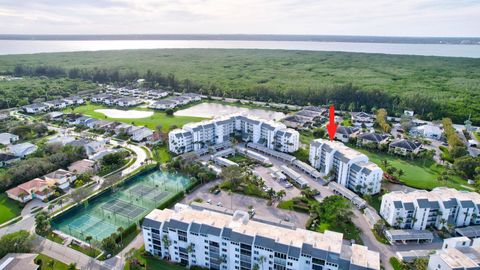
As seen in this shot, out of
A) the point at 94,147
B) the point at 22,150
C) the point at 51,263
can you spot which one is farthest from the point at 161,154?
the point at 51,263

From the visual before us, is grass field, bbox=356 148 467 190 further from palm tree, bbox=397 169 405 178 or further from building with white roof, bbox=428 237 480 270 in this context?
building with white roof, bbox=428 237 480 270

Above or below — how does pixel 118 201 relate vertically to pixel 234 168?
below

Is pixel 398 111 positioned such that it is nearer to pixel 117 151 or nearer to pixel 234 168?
pixel 234 168

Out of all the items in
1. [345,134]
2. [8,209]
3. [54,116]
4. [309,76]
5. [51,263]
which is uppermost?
[309,76]

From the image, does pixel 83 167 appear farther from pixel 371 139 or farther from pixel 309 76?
pixel 309 76

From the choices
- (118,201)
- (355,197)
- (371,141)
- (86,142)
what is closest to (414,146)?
(371,141)
